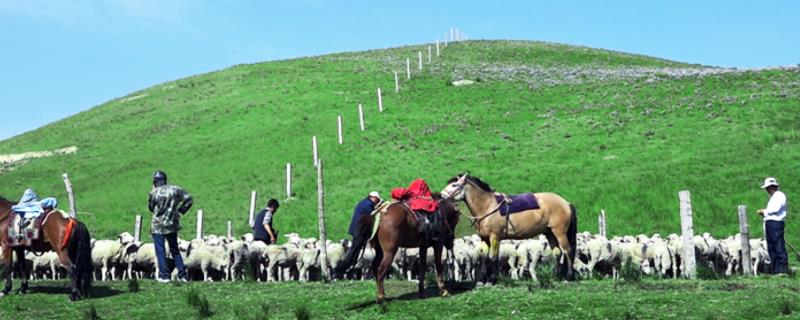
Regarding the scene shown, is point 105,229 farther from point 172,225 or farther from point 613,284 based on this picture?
point 613,284

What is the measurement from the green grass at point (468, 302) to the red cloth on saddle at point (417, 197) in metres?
1.61

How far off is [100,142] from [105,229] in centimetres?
2627

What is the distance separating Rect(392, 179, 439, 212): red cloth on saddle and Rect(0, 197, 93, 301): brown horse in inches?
243

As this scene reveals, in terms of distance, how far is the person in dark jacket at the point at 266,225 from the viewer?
2275 centimetres

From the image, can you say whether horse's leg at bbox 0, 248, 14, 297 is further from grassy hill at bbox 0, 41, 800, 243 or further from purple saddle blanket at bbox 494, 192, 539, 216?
grassy hill at bbox 0, 41, 800, 243

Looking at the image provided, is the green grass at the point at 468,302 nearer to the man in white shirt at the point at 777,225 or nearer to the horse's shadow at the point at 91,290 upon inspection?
the horse's shadow at the point at 91,290

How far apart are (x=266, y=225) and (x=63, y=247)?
728 cm

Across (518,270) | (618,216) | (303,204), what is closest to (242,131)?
(303,204)

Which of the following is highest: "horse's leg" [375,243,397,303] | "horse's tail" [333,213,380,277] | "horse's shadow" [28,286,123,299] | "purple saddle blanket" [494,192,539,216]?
"purple saddle blanket" [494,192,539,216]

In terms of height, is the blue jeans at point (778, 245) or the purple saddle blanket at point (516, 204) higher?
the purple saddle blanket at point (516, 204)

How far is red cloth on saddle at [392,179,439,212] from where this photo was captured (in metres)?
15.1

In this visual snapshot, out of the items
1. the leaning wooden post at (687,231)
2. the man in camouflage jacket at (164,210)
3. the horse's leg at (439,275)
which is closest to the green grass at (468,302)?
the horse's leg at (439,275)

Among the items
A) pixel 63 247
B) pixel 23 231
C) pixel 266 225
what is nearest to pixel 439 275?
pixel 63 247

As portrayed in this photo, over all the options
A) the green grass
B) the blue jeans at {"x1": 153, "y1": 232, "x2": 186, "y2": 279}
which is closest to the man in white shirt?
the green grass
